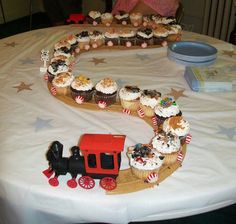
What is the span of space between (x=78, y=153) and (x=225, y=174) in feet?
1.34

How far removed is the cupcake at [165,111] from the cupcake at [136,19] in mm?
985

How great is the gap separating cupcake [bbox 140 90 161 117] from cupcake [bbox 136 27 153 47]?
630mm

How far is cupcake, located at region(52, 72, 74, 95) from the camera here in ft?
4.17

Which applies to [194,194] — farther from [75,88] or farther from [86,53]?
[86,53]

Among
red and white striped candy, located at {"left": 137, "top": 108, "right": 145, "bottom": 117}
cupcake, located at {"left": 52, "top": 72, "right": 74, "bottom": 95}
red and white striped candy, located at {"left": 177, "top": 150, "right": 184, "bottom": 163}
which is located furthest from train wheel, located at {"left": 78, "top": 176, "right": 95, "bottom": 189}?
cupcake, located at {"left": 52, "top": 72, "right": 74, "bottom": 95}

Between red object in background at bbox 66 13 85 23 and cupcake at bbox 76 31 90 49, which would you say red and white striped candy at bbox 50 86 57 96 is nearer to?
cupcake at bbox 76 31 90 49

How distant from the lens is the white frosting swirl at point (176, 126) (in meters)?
1.00

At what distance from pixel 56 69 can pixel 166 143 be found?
626 mm

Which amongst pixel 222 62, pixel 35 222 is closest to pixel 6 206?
pixel 35 222

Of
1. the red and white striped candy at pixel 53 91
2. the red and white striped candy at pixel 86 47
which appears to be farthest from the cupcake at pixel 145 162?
the red and white striped candy at pixel 86 47

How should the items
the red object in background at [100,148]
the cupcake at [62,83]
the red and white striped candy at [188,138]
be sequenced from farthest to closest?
1. the cupcake at [62,83]
2. the red and white striped candy at [188,138]
3. the red object in background at [100,148]

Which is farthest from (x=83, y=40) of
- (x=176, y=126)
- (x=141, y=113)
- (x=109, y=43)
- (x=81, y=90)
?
(x=176, y=126)

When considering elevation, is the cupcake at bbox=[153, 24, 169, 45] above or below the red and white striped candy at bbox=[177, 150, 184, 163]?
above

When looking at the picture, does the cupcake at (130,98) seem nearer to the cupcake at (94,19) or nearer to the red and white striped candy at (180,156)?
the red and white striped candy at (180,156)
